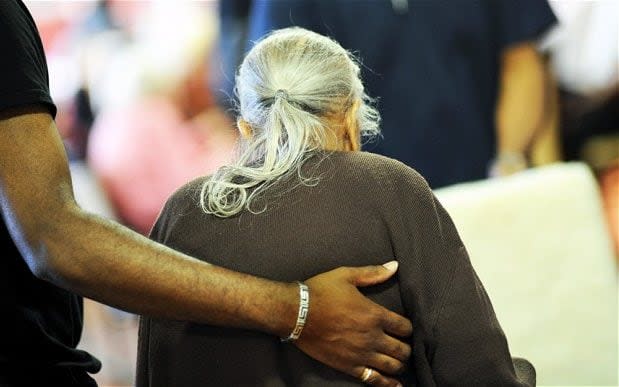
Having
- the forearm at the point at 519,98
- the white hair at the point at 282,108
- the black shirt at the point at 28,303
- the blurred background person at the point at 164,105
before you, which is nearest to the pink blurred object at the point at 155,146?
the blurred background person at the point at 164,105

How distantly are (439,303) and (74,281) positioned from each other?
0.59 meters

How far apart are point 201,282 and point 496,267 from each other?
3.23ft

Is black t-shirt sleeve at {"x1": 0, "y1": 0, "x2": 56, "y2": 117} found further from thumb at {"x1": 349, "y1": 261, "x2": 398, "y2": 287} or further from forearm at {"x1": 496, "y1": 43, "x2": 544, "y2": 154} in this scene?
forearm at {"x1": 496, "y1": 43, "x2": 544, "y2": 154}

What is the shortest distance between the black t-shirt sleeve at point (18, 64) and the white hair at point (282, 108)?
36 cm

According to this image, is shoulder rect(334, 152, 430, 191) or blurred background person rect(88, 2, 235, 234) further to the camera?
blurred background person rect(88, 2, 235, 234)

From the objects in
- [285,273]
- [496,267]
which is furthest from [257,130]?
[496,267]

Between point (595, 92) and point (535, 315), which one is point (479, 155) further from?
point (535, 315)

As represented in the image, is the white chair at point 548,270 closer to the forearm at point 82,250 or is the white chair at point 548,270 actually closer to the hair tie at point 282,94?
the hair tie at point 282,94

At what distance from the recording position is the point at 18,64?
4.56 ft

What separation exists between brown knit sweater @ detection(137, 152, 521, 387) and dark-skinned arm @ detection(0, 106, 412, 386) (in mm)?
57

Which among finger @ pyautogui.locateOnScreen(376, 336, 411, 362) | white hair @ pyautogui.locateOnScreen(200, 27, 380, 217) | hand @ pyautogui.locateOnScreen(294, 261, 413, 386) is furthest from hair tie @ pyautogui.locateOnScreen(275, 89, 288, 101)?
finger @ pyautogui.locateOnScreen(376, 336, 411, 362)

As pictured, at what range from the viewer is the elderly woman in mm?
1589

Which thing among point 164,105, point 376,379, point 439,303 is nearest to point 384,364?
point 376,379

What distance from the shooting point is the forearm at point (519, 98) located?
3.22 m
